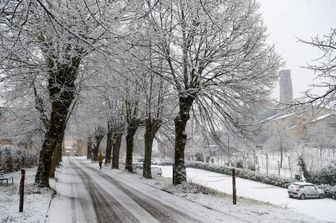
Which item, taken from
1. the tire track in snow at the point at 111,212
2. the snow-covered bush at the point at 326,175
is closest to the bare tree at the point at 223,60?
the tire track in snow at the point at 111,212

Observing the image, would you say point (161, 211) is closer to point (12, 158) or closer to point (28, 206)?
point (28, 206)

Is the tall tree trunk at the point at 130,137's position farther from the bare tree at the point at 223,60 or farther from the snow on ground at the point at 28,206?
the snow on ground at the point at 28,206

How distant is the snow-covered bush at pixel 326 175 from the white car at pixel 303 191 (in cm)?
426

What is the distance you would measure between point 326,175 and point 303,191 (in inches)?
254

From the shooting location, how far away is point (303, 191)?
3042 centimetres

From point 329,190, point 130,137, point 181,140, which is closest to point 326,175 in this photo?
point 329,190

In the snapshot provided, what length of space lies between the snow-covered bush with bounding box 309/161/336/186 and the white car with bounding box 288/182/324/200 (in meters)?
4.26

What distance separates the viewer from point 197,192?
49.3 feet

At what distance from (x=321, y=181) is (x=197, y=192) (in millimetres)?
25608

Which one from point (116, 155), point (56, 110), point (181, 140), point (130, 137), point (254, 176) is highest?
point (56, 110)

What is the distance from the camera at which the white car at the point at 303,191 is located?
30.3 meters

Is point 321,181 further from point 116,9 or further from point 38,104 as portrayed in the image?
point 116,9

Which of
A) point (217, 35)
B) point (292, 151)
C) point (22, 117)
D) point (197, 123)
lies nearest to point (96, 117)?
point (22, 117)

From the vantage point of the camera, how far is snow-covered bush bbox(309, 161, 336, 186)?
34.7 m
